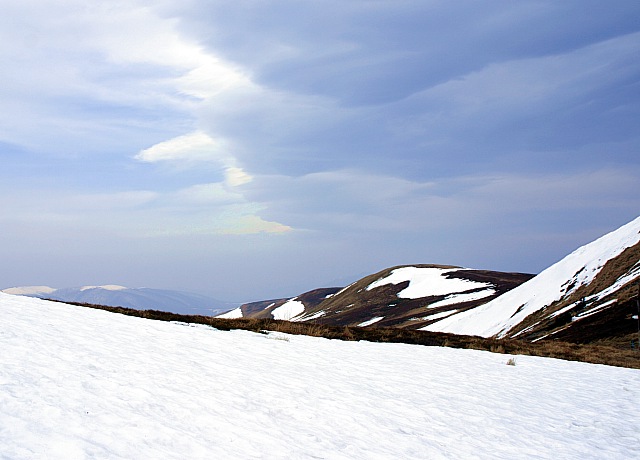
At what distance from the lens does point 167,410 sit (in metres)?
7.64

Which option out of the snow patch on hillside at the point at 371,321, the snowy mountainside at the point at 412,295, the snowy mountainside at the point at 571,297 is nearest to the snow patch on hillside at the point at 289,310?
the snowy mountainside at the point at 412,295

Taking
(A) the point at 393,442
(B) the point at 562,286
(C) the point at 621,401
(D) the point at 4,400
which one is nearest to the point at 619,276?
(B) the point at 562,286

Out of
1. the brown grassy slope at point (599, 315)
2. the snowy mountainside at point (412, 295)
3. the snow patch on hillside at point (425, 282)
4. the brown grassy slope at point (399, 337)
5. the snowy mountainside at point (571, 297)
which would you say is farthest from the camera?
the snow patch on hillside at point (425, 282)

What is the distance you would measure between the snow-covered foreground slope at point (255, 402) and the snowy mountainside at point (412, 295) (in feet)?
230

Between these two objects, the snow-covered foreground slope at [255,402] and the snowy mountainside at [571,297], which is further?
the snowy mountainside at [571,297]

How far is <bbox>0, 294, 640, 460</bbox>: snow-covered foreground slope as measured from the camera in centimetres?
648

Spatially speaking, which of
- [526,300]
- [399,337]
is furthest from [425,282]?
[399,337]

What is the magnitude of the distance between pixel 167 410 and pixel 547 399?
10863 millimetres

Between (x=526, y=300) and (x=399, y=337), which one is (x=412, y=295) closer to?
(x=526, y=300)

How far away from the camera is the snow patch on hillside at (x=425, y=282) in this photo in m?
117

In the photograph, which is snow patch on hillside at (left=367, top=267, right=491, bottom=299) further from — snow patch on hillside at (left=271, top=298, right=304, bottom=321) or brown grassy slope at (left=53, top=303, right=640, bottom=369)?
brown grassy slope at (left=53, top=303, right=640, bottom=369)

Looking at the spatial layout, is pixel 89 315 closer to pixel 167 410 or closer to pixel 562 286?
pixel 167 410

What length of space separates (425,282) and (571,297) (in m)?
69.8

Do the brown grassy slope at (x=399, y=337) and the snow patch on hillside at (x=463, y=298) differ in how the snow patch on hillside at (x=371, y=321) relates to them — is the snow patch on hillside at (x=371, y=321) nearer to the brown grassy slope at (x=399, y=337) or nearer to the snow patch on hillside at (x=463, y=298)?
the snow patch on hillside at (x=463, y=298)
